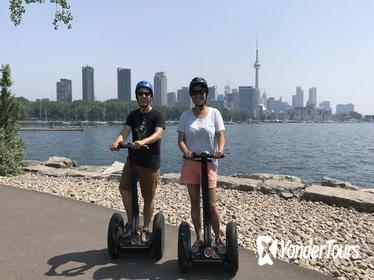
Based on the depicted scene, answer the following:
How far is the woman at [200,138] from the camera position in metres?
4.86

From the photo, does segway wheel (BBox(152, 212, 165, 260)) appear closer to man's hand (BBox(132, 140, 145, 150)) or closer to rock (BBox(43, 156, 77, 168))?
man's hand (BBox(132, 140, 145, 150))

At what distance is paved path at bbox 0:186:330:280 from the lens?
182 inches

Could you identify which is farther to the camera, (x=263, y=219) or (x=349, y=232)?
(x=263, y=219)

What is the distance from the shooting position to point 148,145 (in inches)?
202

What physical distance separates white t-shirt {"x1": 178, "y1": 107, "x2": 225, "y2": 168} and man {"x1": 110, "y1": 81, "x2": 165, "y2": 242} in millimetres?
419

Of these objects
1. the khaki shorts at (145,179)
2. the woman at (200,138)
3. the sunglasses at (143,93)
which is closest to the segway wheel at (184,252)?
the woman at (200,138)

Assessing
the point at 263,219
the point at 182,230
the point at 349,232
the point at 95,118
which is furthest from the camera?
the point at 95,118

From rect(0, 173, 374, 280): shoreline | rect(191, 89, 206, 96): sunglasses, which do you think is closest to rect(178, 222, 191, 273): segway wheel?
rect(0, 173, 374, 280): shoreline

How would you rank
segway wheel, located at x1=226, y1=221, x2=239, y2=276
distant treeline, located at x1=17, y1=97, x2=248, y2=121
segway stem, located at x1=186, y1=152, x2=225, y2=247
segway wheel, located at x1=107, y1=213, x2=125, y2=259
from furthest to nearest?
distant treeline, located at x1=17, y1=97, x2=248, y2=121 < segway wheel, located at x1=107, y1=213, x2=125, y2=259 < segway stem, located at x1=186, y1=152, x2=225, y2=247 < segway wheel, located at x1=226, y1=221, x2=239, y2=276

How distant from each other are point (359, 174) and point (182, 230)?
83.1ft

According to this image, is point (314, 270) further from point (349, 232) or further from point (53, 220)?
point (53, 220)

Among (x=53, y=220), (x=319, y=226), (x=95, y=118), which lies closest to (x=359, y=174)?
(x=319, y=226)

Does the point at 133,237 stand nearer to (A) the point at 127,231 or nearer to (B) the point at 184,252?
(A) the point at 127,231

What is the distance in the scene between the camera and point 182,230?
474 centimetres
